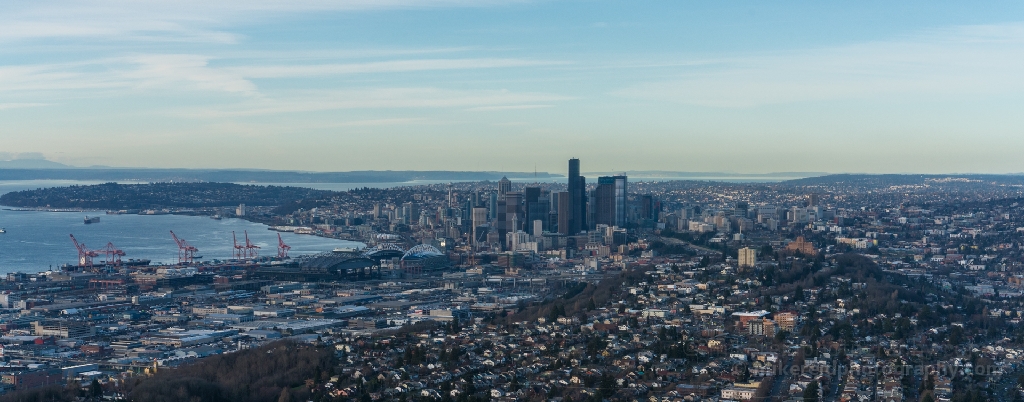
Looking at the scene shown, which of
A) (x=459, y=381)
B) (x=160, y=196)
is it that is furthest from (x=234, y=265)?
(x=160, y=196)

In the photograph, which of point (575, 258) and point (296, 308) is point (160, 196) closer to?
point (575, 258)

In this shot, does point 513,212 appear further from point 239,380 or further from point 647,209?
point 239,380

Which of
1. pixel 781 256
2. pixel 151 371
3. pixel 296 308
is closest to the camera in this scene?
pixel 151 371

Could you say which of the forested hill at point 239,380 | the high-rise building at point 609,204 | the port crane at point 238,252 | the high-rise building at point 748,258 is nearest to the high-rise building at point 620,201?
the high-rise building at point 609,204

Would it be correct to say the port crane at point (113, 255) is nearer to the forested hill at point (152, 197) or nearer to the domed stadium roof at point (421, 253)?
the domed stadium roof at point (421, 253)

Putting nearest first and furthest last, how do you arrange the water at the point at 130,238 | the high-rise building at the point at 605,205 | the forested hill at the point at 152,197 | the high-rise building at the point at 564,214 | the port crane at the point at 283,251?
the port crane at the point at 283,251 → the water at the point at 130,238 → the high-rise building at the point at 564,214 → the high-rise building at the point at 605,205 → the forested hill at the point at 152,197

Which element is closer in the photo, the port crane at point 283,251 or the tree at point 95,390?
the tree at point 95,390

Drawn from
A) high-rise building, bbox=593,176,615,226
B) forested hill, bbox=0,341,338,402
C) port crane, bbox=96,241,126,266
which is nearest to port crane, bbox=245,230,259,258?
port crane, bbox=96,241,126,266
